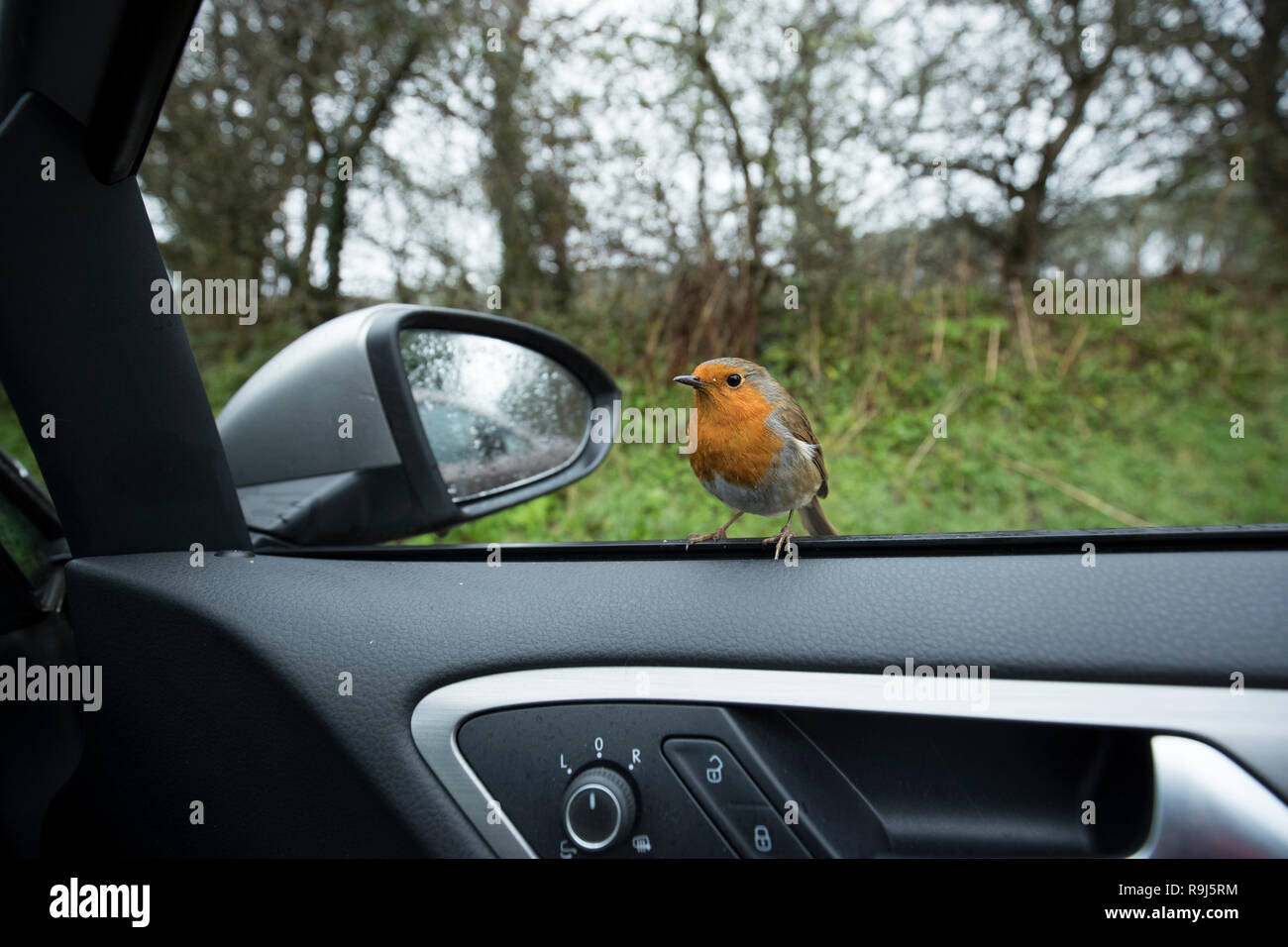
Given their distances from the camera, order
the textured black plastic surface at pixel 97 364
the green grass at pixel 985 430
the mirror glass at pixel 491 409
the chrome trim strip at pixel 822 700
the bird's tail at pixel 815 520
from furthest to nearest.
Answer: the green grass at pixel 985 430, the mirror glass at pixel 491 409, the bird's tail at pixel 815 520, the textured black plastic surface at pixel 97 364, the chrome trim strip at pixel 822 700

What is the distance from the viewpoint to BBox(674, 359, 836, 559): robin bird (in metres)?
1.92

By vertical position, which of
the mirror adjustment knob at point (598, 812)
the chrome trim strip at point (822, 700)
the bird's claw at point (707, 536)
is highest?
the bird's claw at point (707, 536)

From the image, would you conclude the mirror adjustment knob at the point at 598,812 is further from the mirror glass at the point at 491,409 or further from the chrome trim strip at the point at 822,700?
the mirror glass at the point at 491,409

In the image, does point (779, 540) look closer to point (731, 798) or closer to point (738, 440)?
point (738, 440)

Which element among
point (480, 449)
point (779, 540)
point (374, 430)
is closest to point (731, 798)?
point (779, 540)

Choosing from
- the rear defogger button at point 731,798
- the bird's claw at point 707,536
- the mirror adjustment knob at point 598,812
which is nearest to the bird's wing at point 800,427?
the bird's claw at point 707,536

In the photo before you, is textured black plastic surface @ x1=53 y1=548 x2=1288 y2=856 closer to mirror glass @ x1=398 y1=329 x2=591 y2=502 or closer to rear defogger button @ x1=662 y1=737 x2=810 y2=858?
rear defogger button @ x1=662 y1=737 x2=810 y2=858

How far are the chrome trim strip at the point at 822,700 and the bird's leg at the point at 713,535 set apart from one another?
1.39 feet

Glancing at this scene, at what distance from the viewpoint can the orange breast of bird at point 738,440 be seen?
192 centimetres

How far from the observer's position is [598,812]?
5.03ft

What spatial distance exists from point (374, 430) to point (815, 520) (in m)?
1.23

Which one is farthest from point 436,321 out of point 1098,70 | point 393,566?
point 1098,70

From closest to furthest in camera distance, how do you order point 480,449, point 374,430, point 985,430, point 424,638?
point 424,638 → point 374,430 → point 480,449 → point 985,430
